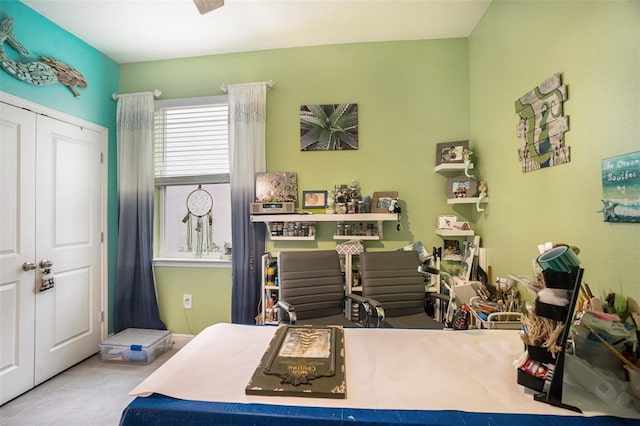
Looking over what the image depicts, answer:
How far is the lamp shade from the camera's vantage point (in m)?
0.90

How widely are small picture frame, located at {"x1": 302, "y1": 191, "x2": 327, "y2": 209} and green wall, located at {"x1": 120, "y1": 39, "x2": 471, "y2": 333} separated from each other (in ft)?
0.20

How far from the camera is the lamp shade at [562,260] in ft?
2.95

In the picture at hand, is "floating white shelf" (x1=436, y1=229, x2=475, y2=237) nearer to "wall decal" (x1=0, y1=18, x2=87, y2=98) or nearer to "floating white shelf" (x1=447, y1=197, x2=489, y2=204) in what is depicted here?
"floating white shelf" (x1=447, y1=197, x2=489, y2=204)

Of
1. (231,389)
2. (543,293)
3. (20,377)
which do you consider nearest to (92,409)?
(20,377)

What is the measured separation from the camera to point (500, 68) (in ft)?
6.73

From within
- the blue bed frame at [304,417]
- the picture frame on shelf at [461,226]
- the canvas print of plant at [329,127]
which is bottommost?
the blue bed frame at [304,417]

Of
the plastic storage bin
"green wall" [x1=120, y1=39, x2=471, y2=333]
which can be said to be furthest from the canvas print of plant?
the plastic storage bin

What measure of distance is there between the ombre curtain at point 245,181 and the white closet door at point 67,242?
135cm

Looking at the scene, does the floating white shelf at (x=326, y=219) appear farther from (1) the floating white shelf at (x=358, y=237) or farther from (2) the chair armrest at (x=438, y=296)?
(2) the chair armrest at (x=438, y=296)

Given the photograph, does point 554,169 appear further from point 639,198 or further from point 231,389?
point 231,389

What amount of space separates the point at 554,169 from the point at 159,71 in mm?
3527

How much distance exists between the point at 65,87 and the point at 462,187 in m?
3.61

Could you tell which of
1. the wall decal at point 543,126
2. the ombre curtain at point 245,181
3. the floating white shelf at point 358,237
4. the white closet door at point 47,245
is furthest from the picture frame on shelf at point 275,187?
the wall decal at point 543,126

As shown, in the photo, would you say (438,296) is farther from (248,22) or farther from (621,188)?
(248,22)
